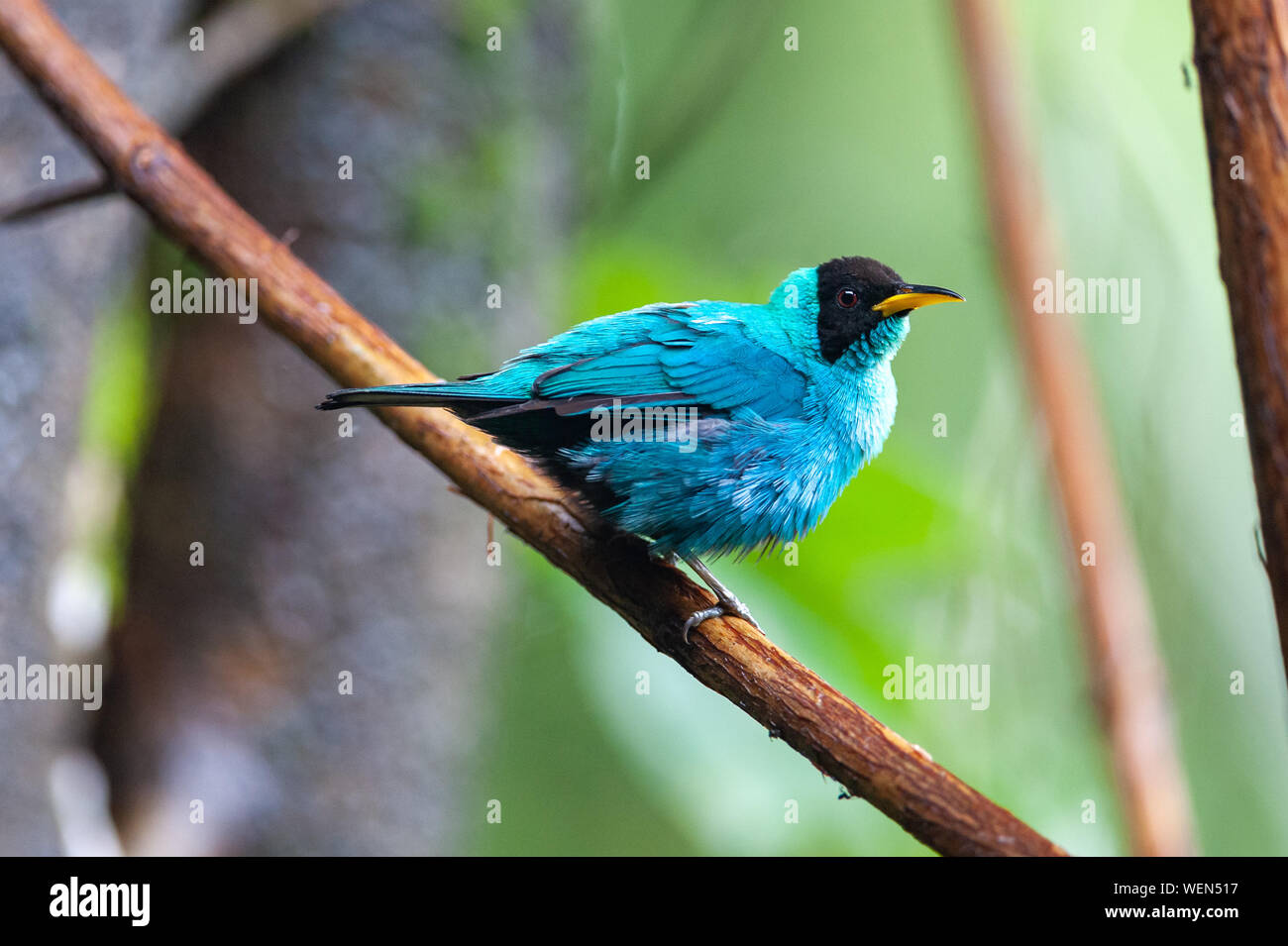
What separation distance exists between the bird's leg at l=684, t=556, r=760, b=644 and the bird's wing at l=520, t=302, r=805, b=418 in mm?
434

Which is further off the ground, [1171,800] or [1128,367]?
[1128,367]

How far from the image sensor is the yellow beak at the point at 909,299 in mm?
3074

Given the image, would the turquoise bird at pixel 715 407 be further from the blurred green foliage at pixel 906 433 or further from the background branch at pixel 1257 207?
the blurred green foliage at pixel 906 433

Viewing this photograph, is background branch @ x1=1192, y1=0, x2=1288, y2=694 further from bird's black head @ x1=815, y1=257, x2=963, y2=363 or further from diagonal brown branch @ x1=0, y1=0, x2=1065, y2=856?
diagonal brown branch @ x1=0, y1=0, x2=1065, y2=856

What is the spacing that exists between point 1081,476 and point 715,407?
1210 millimetres

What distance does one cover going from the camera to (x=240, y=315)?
4574 mm

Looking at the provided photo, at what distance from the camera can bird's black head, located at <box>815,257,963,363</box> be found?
10.5 ft

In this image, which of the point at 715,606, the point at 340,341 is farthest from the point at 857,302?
the point at 340,341

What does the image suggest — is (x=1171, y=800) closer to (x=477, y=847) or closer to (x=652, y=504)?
(x=652, y=504)

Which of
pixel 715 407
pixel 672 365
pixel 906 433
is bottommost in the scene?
pixel 715 407

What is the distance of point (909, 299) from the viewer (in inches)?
124

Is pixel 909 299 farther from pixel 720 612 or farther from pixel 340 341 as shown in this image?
pixel 340 341
